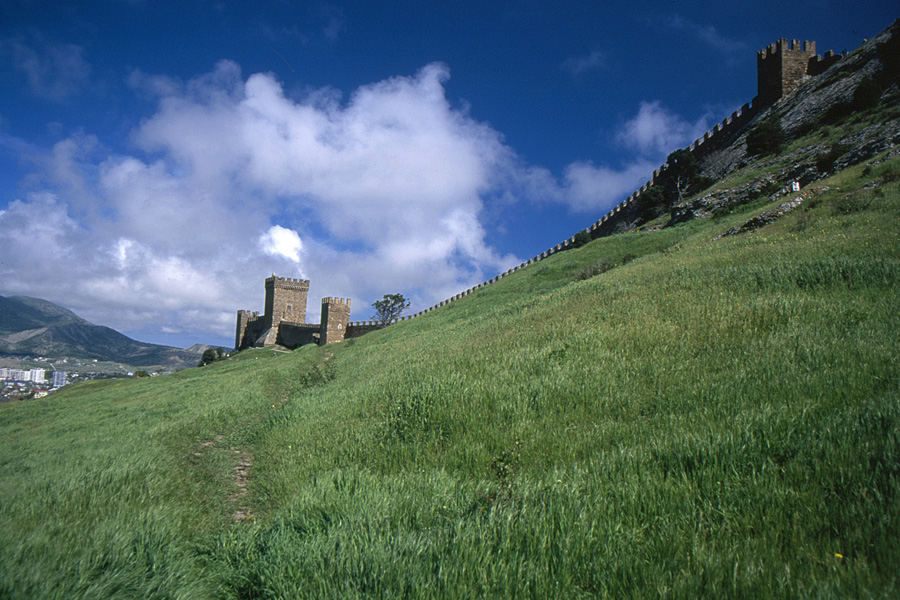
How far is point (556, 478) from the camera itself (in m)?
3.71

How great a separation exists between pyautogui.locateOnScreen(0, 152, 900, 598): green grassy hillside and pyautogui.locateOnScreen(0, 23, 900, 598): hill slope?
2 cm

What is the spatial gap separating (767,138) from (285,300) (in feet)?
215

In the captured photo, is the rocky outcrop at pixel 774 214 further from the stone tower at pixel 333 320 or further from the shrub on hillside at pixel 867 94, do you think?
the stone tower at pixel 333 320

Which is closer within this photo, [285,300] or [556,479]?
[556,479]

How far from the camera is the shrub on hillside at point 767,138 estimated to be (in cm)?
3541

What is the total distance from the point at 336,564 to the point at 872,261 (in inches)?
426

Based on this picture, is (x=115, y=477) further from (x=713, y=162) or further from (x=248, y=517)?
(x=713, y=162)

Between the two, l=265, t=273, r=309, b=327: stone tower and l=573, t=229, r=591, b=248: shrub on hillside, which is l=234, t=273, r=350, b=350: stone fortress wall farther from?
l=573, t=229, r=591, b=248: shrub on hillside

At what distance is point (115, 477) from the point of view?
4.75 metres

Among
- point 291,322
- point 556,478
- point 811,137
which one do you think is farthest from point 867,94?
point 291,322

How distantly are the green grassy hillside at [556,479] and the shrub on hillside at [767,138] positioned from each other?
3442cm

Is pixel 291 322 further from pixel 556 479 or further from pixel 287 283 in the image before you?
pixel 556 479

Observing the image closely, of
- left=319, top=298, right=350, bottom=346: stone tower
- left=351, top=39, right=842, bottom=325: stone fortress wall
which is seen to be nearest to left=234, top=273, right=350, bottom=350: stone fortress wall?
left=319, top=298, right=350, bottom=346: stone tower

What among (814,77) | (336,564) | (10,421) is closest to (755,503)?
(336,564)
